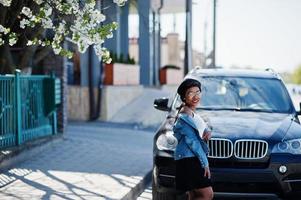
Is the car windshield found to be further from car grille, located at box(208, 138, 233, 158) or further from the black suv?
car grille, located at box(208, 138, 233, 158)

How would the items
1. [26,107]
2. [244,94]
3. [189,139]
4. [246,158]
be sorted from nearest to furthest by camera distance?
[189,139] < [246,158] < [244,94] < [26,107]

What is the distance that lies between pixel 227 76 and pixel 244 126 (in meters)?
1.77

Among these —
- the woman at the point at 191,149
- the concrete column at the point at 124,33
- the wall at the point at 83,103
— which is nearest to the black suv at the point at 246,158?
the woman at the point at 191,149

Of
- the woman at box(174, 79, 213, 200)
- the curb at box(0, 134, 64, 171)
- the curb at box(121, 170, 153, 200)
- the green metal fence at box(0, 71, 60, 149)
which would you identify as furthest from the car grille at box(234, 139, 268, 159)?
the green metal fence at box(0, 71, 60, 149)

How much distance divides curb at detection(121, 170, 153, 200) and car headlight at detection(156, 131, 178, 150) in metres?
0.91

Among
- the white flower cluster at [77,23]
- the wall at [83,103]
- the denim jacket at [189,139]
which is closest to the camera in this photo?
the denim jacket at [189,139]

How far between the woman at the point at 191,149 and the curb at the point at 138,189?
6.17 feet

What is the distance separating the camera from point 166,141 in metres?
6.28

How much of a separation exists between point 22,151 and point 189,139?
15.7 ft

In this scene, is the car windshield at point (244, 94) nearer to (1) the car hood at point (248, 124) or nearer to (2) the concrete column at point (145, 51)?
(1) the car hood at point (248, 124)

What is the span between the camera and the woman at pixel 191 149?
4.92 m


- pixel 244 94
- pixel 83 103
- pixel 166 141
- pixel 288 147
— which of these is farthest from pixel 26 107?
pixel 83 103

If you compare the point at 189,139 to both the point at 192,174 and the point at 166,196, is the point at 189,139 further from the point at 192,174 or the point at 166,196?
the point at 166,196

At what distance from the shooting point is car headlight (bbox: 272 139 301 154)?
609cm
